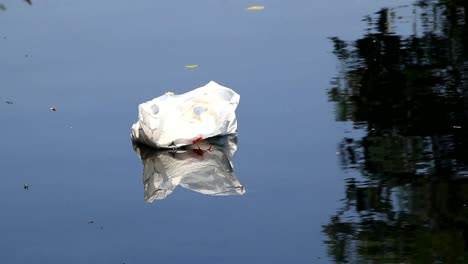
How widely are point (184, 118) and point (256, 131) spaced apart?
47 cm

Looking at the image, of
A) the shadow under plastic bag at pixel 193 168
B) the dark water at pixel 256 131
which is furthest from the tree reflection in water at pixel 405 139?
the shadow under plastic bag at pixel 193 168

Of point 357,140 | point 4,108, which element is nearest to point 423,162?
point 357,140

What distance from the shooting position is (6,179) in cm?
770

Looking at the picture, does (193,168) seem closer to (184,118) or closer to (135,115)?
(184,118)

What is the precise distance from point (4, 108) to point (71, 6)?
9.70ft

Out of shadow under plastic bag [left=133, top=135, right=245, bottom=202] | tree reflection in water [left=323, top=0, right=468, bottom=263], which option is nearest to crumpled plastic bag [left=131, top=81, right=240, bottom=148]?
shadow under plastic bag [left=133, top=135, right=245, bottom=202]

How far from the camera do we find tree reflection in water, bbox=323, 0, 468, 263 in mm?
6340

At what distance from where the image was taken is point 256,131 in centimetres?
809

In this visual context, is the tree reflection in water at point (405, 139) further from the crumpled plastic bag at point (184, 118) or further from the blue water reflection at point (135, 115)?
the crumpled plastic bag at point (184, 118)

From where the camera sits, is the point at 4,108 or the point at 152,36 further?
the point at 152,36

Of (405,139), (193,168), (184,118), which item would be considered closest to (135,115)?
(184,118)

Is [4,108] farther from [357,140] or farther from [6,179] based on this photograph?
[357,140]

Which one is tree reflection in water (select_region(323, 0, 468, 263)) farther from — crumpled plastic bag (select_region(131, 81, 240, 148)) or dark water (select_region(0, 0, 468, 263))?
crumpled plastic bag (select_region(131, 81, 240, 148))

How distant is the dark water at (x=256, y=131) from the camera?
6.55m
